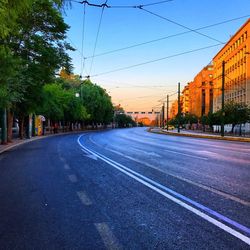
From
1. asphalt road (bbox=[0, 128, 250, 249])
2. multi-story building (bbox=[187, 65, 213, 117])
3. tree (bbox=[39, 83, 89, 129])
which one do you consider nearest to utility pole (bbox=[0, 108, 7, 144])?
tree (bbox=[39, 83, 89, 129])

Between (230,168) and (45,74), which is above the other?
(45,74)

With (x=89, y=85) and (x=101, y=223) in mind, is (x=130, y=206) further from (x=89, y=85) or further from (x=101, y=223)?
(x=89, y=85)

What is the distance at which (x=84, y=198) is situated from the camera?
8906mm

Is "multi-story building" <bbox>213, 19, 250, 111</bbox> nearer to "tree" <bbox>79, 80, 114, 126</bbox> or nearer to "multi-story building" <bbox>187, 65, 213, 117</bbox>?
"tree" <bbox>79, 80, 114, 126</bbox>

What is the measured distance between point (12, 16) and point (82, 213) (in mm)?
3790

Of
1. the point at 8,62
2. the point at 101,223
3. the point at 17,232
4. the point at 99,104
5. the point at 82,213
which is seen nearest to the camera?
the point at 17,232

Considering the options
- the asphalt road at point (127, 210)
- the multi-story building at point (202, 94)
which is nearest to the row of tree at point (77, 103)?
the asphalt road at point (127, 210)

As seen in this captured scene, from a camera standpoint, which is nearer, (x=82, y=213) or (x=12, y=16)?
(x=82, y=213)

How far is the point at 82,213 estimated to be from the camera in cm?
743

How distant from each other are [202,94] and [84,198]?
169219mm

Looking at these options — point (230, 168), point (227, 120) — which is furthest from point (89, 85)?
point (230, 168)

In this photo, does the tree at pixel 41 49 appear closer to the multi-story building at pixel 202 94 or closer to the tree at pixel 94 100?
the tree at pixel 94 100

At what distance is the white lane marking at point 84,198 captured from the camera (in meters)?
8.34

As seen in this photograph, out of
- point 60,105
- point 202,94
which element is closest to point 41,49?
point 60,105
